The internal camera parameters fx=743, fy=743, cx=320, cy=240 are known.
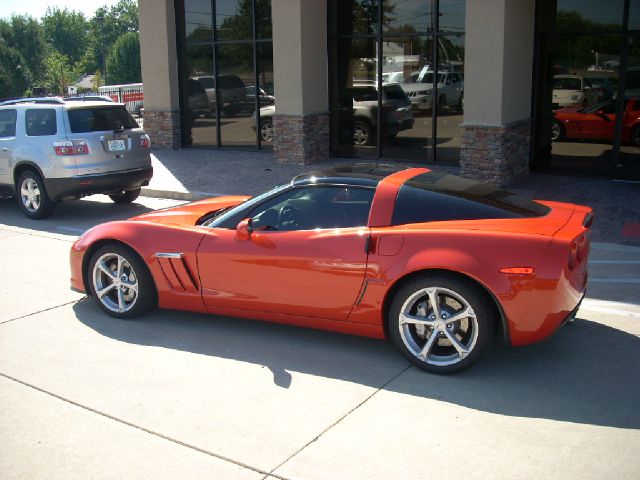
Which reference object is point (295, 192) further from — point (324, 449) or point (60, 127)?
point (60, 127)

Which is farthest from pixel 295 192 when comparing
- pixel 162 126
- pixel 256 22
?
pixel 162 126

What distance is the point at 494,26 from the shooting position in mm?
12016

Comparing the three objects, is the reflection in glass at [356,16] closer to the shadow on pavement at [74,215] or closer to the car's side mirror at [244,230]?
the shadow on pavement at [74,215]

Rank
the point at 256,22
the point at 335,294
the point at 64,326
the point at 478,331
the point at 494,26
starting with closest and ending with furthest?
the point at 478,331, the point at 335,294, the point at 64,326, the point at 494,26, the point at 256,22

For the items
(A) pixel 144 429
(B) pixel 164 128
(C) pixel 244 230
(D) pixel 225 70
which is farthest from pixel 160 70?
(A) pixel 144 429

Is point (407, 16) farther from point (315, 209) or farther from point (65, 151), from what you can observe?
point (315, 209)

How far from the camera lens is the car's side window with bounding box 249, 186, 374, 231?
5.63 m

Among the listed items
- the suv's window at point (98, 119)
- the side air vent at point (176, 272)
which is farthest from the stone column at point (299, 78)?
the side air vent at point (176, 272)

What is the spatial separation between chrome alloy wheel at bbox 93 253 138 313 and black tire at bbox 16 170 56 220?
5173 millimetres

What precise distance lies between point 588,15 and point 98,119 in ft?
27.3

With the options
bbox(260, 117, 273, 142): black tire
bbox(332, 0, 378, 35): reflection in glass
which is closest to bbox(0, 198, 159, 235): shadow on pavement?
bbox(260, 117, 273, 142): black tire

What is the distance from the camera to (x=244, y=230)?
5.78 meters

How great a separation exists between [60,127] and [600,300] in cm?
799

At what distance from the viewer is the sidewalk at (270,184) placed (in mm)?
10266
